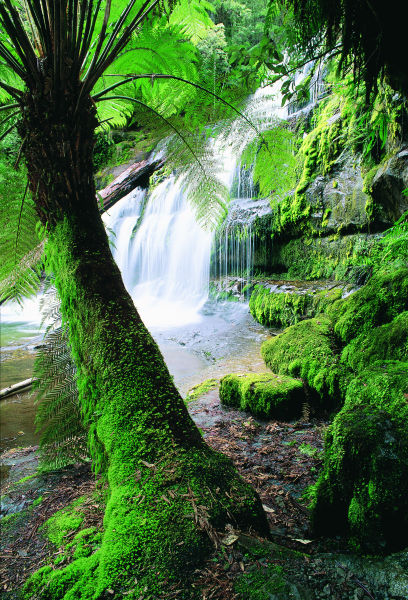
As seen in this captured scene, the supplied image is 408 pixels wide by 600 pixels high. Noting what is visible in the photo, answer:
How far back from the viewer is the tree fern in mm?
1972

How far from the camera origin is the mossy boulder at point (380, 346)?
94.7 inches

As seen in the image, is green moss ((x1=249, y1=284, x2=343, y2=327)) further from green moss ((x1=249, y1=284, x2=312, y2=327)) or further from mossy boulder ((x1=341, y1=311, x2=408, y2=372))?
mossy boulder ((x1=341, y1=311, x2=408, y2=372))

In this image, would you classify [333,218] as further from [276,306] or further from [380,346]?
[380,346]

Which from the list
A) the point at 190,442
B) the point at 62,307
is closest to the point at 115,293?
the point at 62,307

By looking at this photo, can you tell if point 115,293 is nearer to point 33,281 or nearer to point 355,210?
point 33,281

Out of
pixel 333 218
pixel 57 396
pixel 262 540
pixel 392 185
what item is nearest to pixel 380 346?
pixel 262 540

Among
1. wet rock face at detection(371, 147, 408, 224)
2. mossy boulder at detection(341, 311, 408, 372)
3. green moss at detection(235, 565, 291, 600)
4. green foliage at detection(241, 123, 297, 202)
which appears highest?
wet rock face at detection(371, 147, 408, 224)

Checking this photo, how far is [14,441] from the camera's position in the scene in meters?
3.38

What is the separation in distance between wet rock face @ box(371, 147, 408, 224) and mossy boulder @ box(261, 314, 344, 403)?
243cm

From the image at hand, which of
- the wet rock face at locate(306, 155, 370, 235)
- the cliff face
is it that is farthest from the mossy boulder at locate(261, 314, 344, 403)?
the wet rock face at locate(306, 155, 370, 235)

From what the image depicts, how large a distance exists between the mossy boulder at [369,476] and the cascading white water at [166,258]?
6.75m

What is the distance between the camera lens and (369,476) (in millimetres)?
1189

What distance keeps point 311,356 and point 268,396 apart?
71cm

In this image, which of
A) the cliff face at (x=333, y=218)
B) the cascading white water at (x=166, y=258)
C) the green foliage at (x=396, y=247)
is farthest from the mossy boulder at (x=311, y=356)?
the cascading white water at (x=166, y=258)
